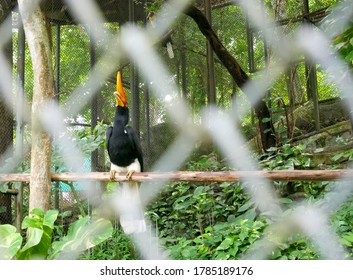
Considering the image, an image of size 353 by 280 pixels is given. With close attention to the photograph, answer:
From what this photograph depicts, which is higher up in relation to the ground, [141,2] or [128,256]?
[141,2]

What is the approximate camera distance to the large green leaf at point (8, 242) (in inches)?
49.9

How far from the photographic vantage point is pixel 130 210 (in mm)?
1957

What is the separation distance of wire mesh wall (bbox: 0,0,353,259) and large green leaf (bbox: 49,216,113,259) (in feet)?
1.20

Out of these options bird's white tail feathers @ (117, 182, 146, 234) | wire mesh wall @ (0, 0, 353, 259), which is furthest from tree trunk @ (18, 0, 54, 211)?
bird's white tail feathers @ (117, 182, 146, 234)

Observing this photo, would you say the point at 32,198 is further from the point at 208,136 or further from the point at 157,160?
the point at 157,160

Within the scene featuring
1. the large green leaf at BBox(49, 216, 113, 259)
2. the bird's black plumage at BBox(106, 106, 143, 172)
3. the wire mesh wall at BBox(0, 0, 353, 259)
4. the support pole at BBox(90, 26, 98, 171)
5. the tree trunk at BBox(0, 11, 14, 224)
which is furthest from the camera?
the support pole at BBox(90, 26, 98, 171)

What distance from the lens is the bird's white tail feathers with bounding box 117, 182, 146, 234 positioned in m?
1.90

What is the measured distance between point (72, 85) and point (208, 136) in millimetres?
1096

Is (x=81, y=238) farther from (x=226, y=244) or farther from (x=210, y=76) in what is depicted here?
(x=210, y=76)

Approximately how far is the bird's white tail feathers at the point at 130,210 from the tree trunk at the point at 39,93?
0.47 meters

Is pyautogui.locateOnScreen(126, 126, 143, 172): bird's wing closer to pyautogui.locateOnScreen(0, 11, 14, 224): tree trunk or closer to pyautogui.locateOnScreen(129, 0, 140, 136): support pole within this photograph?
pyautogui.locateOnScreen(129, 0, 140, 136): support pole

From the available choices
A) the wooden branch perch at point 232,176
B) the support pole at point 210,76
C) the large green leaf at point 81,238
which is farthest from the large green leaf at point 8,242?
the support pole at point 210,76
